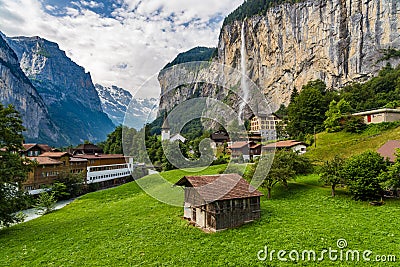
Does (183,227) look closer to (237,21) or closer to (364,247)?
(364,247)

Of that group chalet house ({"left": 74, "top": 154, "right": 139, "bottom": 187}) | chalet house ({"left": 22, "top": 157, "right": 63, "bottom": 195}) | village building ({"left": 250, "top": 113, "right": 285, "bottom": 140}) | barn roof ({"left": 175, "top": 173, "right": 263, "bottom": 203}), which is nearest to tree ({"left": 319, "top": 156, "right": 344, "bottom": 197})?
barn roof ({"left": 175, "top": 173, "right": 263, "bottom": 203})

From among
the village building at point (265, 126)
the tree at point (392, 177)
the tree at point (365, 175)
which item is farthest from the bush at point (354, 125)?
the tree at point (392, 177)

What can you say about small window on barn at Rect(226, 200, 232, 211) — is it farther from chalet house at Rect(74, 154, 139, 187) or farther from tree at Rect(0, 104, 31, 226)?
chalet house at Rect(74, 154, 139, 187)

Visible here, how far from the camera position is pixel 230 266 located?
43.2 ft

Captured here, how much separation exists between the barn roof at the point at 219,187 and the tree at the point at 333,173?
808cm

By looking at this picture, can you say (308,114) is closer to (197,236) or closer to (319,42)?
(197,236)

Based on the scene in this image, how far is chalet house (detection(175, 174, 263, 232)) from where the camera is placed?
1844 cm

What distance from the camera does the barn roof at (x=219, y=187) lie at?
61.7 feet

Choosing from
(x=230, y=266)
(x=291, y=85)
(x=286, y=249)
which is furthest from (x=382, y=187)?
(x=291, y=85)

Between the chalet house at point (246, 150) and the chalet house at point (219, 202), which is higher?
the chalet house at point (246, 150)

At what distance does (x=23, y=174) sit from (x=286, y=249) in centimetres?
2131

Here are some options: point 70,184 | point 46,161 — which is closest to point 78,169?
point 70,184

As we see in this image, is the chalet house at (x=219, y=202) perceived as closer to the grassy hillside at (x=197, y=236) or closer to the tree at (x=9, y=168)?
the grassy hillside at (x=197, y=236)

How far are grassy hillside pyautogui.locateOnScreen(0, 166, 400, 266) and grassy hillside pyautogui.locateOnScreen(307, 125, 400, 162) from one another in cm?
1633
